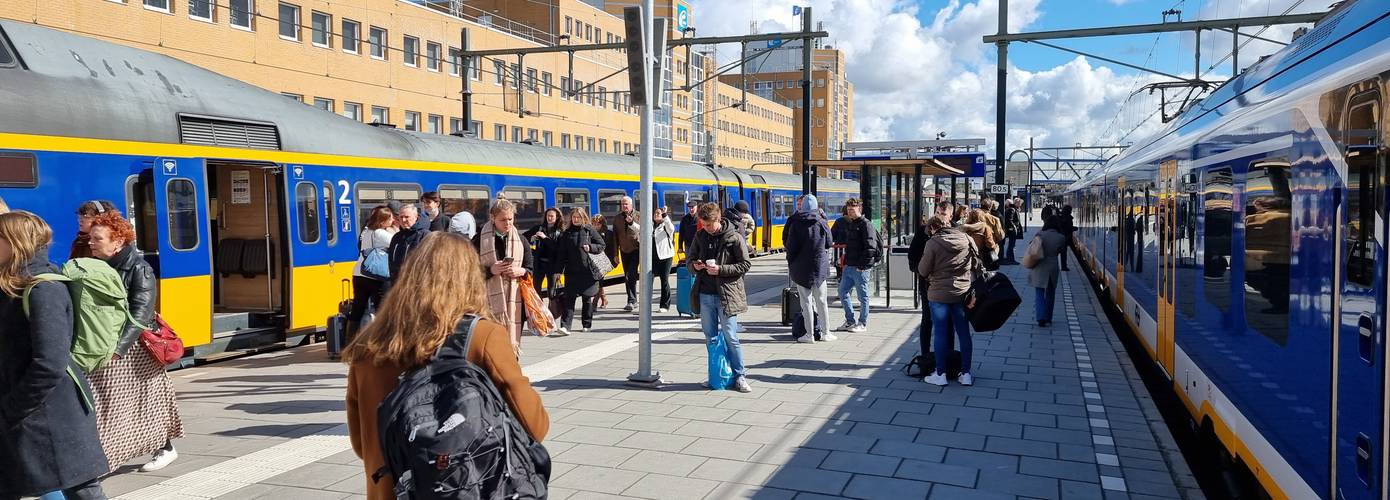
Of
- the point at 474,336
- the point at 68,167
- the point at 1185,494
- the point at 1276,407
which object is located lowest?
the point at 1185,494

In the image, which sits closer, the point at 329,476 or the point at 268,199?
the point at 329,476

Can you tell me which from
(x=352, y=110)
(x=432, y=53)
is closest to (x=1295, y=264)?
(x=352, y=110)

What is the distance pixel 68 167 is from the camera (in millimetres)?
8102

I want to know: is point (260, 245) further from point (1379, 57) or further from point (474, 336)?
point (1379, 57)

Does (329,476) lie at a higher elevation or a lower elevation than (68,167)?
lower

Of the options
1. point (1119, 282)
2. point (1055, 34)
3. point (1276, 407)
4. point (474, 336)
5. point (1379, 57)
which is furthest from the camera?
point (1055, 34)

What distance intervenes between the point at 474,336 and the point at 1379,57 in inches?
119

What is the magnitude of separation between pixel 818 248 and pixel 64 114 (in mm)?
7051

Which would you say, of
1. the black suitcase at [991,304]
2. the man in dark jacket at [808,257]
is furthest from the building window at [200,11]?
the black suitcase at [991,304]

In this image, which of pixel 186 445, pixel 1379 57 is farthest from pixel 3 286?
pixel 1379 57

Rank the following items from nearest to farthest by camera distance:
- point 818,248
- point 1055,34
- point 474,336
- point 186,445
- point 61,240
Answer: point 474,336, point 186,445, point 61,240, point 818,248, point 1055,34

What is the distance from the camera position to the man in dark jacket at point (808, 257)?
1029 centimetres

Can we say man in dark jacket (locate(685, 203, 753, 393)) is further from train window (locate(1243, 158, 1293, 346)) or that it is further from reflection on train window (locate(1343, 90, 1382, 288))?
reflection on train window (locate(1343, 90, 1382, 288))

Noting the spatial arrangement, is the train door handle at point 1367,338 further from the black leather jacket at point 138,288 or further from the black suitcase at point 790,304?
the black suitcase at point 790,304
